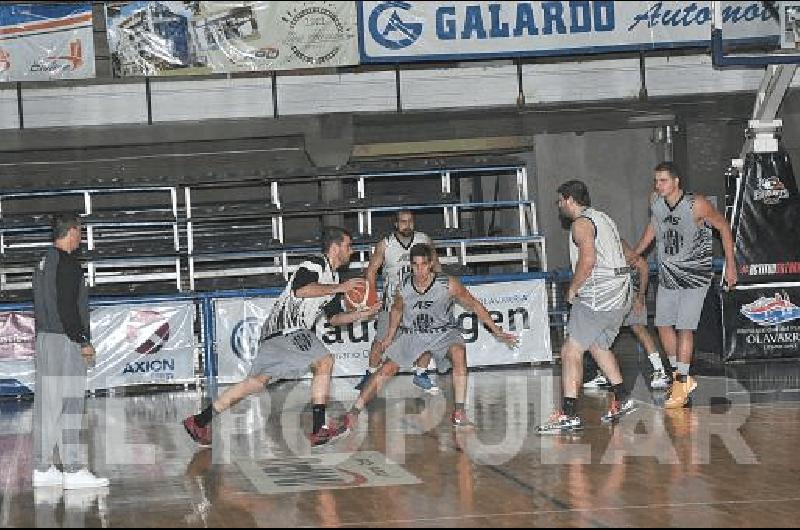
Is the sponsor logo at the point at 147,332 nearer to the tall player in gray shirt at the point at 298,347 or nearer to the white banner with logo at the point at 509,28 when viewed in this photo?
the white banner with logo at the point at 509,28

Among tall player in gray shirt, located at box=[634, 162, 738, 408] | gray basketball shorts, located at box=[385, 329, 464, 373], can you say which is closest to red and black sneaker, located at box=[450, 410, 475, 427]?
gray basketball shorts, located at box=[385, 329, 464, 373]

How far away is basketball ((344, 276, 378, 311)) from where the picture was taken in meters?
13.6

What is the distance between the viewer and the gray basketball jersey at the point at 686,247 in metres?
14.0

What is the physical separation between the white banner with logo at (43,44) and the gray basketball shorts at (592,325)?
37.5 ft

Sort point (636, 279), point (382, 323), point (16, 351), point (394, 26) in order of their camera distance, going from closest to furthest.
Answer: point (382, 323), point (636, 279), point (16, 351), point (394, 26)

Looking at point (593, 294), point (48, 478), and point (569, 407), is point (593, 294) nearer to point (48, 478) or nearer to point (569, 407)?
point (569, 407)

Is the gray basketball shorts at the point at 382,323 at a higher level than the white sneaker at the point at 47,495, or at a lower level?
higher

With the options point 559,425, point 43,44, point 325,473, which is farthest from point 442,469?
point 43,44

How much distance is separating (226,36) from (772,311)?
902 cm

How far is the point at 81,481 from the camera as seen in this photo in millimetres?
10234

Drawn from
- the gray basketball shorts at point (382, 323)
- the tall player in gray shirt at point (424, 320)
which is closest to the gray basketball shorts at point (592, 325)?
the tall player in gray shirt at point (424, 320)

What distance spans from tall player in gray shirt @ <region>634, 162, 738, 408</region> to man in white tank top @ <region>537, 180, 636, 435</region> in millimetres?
1088

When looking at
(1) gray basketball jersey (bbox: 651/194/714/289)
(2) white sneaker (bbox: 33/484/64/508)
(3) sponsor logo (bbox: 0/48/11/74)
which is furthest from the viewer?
(3) sponsor logo (bbox: 0/48/11/74)

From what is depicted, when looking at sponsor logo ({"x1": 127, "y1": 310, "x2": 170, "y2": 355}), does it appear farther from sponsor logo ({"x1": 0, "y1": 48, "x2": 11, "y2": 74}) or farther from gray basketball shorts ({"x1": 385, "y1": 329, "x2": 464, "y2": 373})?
gray basketball shorts ({"x1": 385, "y1": 329, "x2": 464, "y2": 373})
